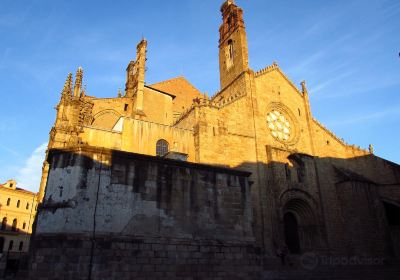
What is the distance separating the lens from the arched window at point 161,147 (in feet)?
69.2

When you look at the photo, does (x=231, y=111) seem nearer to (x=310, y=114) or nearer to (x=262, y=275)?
(x=310, y=114)

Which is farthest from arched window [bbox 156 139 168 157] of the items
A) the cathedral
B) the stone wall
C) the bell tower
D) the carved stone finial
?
the carved stone finial

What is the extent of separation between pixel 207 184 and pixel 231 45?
21.0 meters

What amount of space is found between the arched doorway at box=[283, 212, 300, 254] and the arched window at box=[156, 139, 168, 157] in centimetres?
1009

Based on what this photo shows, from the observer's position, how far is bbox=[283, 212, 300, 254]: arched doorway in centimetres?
2328

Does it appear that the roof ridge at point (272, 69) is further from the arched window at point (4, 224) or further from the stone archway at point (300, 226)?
the arched window at point (4, 224)

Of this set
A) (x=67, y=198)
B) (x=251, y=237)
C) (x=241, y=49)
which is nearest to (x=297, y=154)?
(x=241, y=49)

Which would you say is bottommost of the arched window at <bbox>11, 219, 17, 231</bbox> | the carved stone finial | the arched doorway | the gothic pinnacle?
the arched doorway

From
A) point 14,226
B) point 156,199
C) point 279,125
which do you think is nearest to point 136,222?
point 156,199

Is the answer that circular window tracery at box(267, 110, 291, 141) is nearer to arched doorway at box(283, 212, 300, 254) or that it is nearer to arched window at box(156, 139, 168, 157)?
arched doorway at box(283, 212, 300, 254)

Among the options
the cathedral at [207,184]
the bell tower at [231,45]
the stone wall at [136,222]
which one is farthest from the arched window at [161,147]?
the bell tower at [231,45]

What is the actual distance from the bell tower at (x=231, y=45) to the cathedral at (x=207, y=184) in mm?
129

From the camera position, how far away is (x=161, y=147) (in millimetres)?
21359

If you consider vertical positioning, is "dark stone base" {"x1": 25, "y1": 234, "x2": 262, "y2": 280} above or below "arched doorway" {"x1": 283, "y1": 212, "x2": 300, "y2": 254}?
below
